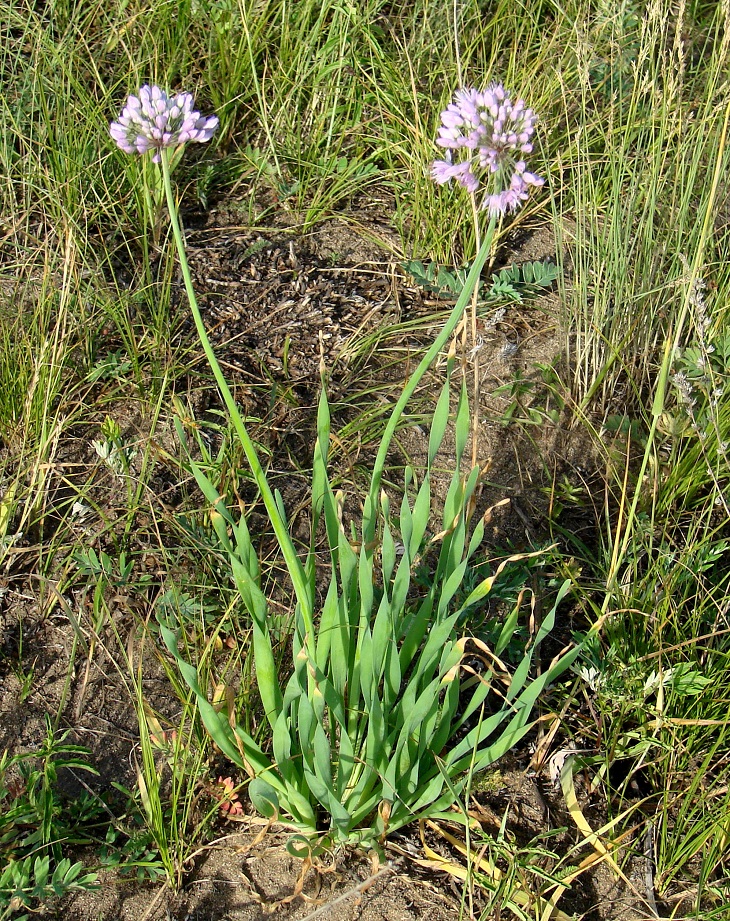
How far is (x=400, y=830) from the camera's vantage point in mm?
1623

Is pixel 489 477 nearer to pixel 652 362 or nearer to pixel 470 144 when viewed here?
pixel 652 362

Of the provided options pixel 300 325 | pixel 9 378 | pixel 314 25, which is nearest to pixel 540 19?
pixel 314 25

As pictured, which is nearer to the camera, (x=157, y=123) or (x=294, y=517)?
(x=157, y=123)

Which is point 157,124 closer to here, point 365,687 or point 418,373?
point 418,373

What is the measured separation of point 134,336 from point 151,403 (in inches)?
7.7

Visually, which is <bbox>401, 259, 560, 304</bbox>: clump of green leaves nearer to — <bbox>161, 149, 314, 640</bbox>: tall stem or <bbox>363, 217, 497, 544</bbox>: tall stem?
<bbox>363, 217, 497, 544</bbox>: tall stem

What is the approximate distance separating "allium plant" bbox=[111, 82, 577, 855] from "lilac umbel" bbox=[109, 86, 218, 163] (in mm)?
321

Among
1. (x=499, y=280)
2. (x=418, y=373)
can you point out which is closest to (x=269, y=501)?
(x=418, y=373)

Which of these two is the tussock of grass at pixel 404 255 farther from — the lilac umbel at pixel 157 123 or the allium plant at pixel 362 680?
the lilac umbel at pixel 157 123

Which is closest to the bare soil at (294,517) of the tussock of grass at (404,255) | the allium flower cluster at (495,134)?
the tussock of grass at (404,255)

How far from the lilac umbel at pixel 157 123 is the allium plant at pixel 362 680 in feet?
1.05

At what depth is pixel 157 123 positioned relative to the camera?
1.18m

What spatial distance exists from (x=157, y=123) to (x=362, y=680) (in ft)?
2.77

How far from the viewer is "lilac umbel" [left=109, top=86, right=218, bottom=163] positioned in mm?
1182
